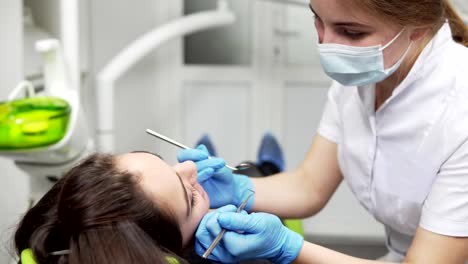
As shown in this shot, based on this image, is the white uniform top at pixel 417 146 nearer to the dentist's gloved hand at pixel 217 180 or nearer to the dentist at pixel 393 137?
the dentist at pixel 393 137

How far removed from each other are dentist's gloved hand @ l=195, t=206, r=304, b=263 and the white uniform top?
0.31 meters

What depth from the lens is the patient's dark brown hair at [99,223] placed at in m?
1.16

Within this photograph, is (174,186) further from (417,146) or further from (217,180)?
Answer: (417,146)

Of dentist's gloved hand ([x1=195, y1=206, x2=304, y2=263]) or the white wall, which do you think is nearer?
dentist's gloved hand ([x1=195, y1=206, x2=304, y2=263])

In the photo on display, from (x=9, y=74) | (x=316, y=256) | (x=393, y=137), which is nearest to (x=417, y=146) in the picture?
(x=393, y=137)

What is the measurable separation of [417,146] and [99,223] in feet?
2.40

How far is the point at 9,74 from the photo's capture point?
6.28 feet

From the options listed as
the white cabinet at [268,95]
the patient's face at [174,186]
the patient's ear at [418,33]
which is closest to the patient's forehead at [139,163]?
the patient's face at [174,186]

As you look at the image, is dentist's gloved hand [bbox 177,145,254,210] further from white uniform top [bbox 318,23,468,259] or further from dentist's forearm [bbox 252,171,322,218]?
white uniform top [bbox 318,23,468,259]

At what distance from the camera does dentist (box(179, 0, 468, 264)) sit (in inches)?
52.9

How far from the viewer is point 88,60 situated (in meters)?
2.84

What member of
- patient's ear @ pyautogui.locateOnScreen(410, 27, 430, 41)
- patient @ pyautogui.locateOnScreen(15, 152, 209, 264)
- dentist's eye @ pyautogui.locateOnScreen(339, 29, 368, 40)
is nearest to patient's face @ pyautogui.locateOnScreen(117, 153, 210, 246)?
patient @ pyautogui.locateOnScreen(15, 152, 209, 264)

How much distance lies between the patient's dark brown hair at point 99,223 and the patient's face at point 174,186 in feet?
0.09

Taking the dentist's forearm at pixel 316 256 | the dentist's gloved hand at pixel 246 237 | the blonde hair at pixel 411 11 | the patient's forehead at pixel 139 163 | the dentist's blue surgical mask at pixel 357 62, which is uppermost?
the blonde hair at pixel 411 11
